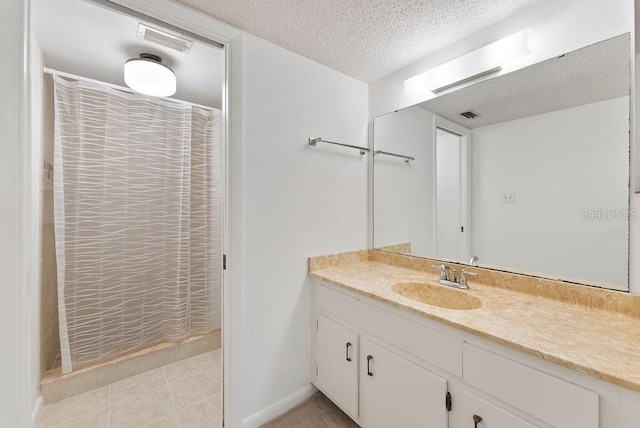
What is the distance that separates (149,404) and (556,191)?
270 cm

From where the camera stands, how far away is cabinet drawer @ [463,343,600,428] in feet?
2.45

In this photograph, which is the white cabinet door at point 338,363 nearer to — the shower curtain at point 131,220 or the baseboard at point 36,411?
the shower curtain at point 131,220

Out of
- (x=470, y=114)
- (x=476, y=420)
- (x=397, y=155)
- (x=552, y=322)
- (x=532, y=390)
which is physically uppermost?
(x=470, y=114)

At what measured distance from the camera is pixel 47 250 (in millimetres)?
1784

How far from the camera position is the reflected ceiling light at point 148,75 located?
1691mm

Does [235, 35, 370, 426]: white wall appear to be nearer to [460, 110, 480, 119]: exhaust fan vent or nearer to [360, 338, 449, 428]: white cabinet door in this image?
[360, 338, 449, 428]: white cabinet door

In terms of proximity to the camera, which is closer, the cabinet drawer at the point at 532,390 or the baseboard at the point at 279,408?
the cabinet drawer at the point at 532,390

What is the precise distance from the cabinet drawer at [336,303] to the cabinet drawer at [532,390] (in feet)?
1.97

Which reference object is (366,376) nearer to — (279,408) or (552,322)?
(279,408)

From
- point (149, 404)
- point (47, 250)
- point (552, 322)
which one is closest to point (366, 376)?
point (552, 322)

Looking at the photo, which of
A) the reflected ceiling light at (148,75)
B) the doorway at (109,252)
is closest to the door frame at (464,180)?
the doorway at (109,252)

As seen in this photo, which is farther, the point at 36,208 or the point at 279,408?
the point at 279,408

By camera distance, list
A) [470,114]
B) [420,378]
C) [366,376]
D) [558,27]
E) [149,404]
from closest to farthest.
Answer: [420,378], [558,27], [366,376], [470,114], [149,404]

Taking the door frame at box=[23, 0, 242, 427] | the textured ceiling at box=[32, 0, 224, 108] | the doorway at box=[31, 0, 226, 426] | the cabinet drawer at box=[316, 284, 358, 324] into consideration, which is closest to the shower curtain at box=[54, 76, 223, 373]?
the doorway at box=[31, 0, 226, 426]
